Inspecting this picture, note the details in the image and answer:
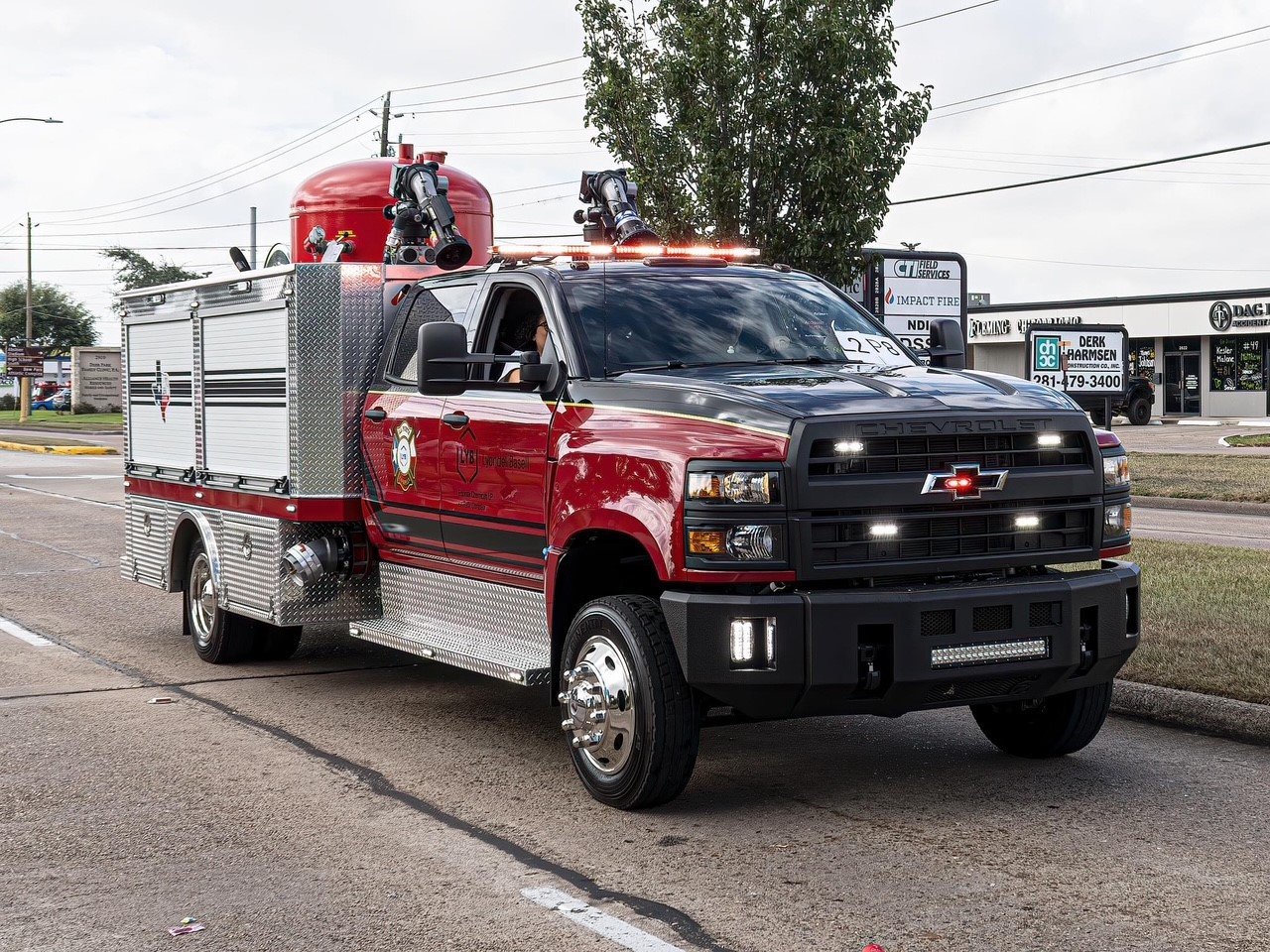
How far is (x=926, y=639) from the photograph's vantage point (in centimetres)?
550

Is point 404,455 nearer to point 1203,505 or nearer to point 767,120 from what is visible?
point 767,120

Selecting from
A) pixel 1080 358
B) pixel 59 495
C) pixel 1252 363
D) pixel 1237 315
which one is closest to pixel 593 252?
pixel 1080 358

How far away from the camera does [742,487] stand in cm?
547

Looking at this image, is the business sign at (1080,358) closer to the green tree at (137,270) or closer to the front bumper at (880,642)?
the front bumper at (880,642)

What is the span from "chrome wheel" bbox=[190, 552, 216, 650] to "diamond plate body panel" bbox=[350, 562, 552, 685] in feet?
5.56

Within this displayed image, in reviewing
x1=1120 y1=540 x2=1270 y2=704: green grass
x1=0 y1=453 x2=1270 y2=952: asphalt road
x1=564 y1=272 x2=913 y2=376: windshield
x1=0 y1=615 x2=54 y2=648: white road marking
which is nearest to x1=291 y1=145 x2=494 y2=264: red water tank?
x1=0 y1=615 x2=54 y2=648: white road marking

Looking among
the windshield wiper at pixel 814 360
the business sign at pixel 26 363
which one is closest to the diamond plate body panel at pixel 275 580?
the windshield wiper at pixel 814 360

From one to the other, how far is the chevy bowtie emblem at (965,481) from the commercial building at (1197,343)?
47432mm

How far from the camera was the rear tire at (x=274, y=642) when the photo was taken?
9445mm

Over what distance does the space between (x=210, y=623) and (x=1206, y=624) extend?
5.98 m

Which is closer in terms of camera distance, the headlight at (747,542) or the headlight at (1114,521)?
the headlight at (747,542)

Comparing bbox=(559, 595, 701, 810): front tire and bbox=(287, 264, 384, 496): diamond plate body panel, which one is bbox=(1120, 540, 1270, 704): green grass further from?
bbox=(287, 264, 384, 496): diamond plate body panel

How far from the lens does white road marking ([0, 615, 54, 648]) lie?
998 centimetres

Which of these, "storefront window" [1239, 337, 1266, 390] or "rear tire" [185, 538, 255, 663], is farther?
"storefront window" [1239, 337, 1266, 390]
